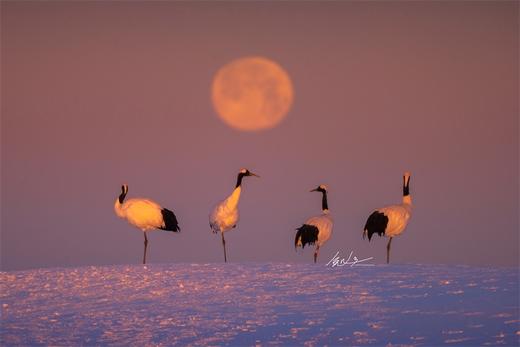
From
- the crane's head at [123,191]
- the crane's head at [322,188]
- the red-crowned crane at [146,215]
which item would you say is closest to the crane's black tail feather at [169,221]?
the red-crowned crane at [146,215]

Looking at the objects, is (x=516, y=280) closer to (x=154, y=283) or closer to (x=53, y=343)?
(x=154, y=283)

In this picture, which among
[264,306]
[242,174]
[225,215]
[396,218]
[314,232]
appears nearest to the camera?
[264,306]

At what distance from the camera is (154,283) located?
20.2m

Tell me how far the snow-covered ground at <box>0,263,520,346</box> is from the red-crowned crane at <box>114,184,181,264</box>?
254cm

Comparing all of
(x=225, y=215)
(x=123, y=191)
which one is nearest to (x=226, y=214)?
(x=225, y=215)

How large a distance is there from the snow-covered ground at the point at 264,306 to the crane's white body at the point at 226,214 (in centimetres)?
214

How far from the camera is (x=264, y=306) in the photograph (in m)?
16.3

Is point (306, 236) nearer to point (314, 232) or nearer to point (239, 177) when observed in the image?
point (314, 232)

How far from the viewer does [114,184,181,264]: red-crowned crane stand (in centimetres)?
2586

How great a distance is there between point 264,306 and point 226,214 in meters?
9.27

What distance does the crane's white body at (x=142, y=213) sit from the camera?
25844 mm

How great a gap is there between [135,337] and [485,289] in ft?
27.8

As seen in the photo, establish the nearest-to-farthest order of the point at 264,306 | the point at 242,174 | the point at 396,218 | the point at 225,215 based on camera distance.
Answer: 1. the point at 264,306
2. the point at 396,218
3. the point at 225,215
4. the point at 242,174

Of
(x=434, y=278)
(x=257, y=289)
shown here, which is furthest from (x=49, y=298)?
(x=434, y=278)
